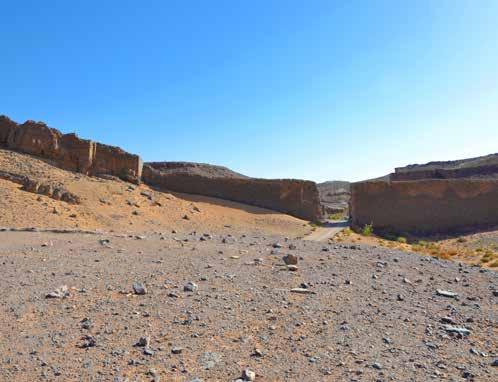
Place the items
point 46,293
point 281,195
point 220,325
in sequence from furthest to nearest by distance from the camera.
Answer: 1. point 281,195
2. point 46,293
3. point 220,325

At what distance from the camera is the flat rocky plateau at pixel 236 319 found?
4543mm

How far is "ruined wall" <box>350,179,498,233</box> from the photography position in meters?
25.5

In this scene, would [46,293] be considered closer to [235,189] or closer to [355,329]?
[355,329]

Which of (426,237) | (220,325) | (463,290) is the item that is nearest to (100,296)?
(220,325)

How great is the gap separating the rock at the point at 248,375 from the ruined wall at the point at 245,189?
2429cm

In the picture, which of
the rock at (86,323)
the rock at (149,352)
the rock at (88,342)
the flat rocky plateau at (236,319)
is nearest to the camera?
the flat rocky plateau at (236,319)

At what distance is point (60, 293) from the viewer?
6.42 meters

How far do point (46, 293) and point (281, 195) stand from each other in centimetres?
2302

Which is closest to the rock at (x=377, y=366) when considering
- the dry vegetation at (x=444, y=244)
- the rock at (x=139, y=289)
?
the rock at (x=139, y=289)

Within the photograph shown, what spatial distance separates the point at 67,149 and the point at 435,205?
21.5 m

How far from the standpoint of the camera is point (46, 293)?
6457 mm

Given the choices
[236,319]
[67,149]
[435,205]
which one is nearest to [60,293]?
[236,319]

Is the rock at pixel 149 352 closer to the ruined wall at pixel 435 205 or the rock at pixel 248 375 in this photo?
the rock at pixel 248 375

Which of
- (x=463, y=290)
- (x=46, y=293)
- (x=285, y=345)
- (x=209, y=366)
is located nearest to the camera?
(x=209, y=366)
